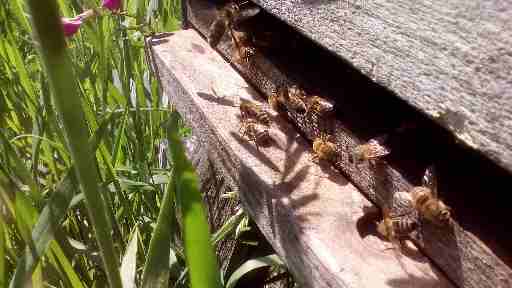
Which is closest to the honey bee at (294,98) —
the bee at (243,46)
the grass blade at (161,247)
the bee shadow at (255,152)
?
the bee shadow at (255,152)

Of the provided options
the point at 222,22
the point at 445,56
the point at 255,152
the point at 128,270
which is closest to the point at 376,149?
the point at 445,56

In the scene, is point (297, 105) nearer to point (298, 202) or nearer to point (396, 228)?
point (298, 202)

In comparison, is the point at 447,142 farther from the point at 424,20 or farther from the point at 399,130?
the point at 424,20

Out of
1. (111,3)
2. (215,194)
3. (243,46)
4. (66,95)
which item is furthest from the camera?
(215,194)

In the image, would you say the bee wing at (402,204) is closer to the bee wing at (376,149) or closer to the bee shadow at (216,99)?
the bee wing at (376,149)

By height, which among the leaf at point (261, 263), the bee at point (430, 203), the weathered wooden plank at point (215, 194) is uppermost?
the bee at point (430, 203)

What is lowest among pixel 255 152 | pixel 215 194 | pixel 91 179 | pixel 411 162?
pixel 215 194

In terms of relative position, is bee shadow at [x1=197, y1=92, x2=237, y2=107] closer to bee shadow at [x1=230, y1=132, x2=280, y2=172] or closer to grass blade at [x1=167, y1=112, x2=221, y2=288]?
bee shadow at [x1=230, y1=132, x2=280, y2=172]
